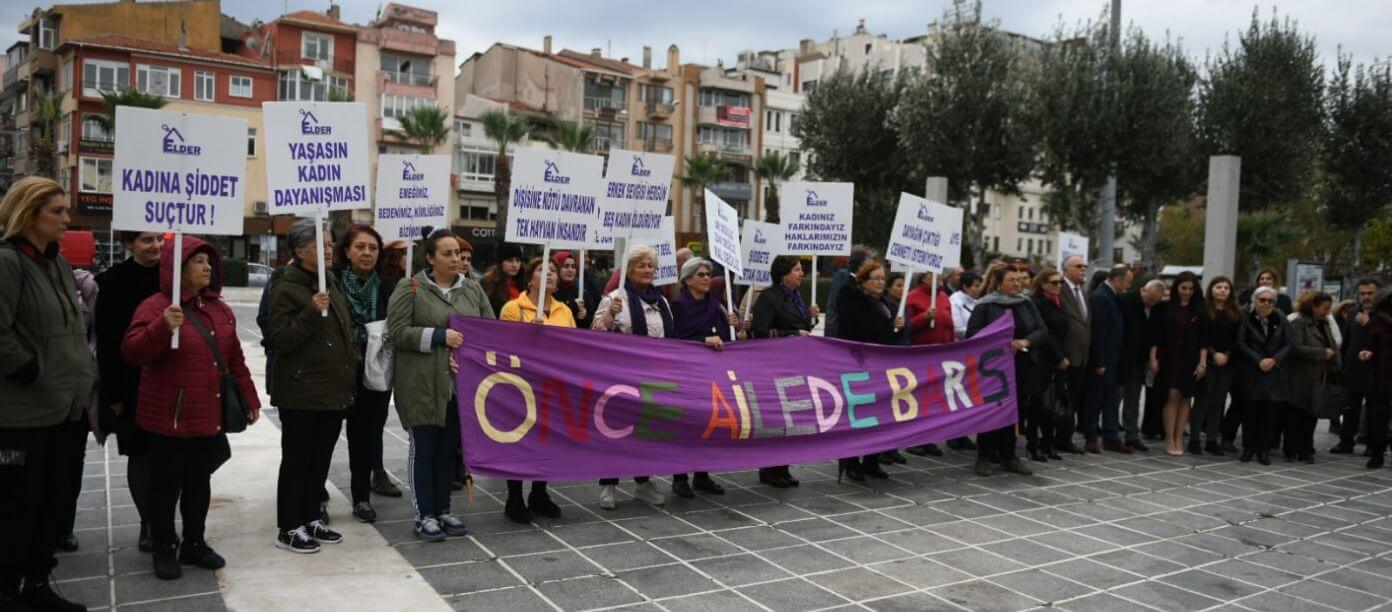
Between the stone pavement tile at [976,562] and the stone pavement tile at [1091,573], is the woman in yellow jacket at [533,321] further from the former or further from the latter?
the stone pavement tile at [1091,573]

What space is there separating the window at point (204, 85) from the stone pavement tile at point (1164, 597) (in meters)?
54.0

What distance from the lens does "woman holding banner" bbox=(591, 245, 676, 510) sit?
7.14 m

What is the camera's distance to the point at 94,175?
50969 mm

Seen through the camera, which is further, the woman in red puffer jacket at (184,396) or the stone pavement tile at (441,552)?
the stone pavement tile at (441,552)

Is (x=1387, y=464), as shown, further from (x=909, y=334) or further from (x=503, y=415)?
(x=503, y=415)

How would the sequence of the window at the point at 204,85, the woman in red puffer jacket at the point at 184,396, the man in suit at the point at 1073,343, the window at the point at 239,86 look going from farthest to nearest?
the window at the point at 239,86
the window at the point at 204,85
the man in suit at the point at 1073,343
the woman in red puffer jacket at the point at 184,396

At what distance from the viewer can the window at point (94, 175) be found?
5047cm

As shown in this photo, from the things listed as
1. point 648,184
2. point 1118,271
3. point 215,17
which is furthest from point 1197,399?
point 215,17

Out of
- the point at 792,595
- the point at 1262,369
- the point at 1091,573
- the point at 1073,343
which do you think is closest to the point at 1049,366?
the point at 1073,343

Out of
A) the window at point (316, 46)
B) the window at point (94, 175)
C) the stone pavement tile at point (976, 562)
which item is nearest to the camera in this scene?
the stone pavement tile at point (976, 562)

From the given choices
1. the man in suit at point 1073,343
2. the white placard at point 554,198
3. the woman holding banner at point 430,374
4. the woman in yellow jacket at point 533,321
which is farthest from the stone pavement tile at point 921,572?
the man in suit at point 1073,343

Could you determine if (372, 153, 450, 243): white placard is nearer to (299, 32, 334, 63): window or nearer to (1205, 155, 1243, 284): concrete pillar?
(1205, 155, 1243, 284): concrete pillar

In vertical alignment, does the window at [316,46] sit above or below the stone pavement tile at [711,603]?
above

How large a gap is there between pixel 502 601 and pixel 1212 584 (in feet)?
12.0
